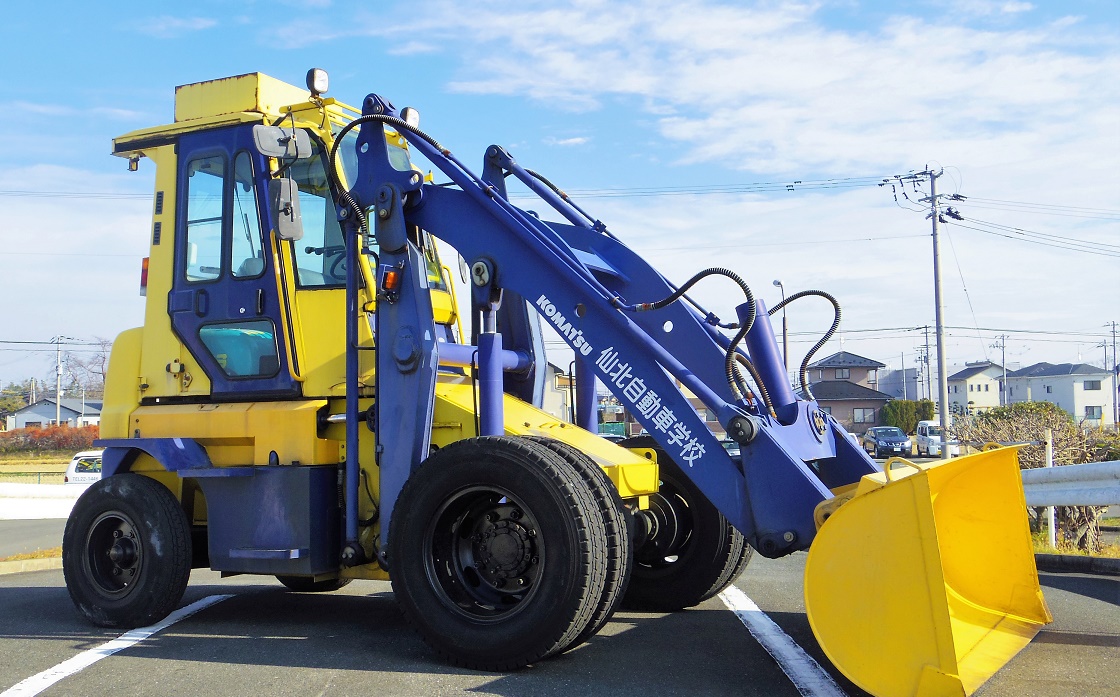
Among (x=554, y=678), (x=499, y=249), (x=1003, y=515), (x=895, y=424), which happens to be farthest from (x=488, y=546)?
(x=895, y=424)

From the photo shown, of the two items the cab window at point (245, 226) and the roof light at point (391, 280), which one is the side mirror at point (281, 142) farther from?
the roof light at point (391, 280)

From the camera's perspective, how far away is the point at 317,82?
6.79m

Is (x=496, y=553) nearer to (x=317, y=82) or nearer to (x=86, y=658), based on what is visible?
(x=86, y=658)

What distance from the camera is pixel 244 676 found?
16.8ft

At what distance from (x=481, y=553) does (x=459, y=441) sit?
0.66 m

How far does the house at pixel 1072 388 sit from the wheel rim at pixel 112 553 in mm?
103492

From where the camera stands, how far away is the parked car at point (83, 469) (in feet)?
76.8

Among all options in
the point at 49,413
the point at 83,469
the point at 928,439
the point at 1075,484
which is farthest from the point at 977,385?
the point at 1075,484

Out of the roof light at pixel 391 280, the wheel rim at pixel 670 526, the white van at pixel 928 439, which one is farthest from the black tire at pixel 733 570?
the white van at pixel 928 439

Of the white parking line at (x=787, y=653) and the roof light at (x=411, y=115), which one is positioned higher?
the roof light at (x=411, y=115)

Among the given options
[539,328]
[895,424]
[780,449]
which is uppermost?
[539,328]

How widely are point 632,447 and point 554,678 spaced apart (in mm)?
2501

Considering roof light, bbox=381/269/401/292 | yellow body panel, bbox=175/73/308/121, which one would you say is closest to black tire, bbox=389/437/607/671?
roof light, bbox=381/269/401/292

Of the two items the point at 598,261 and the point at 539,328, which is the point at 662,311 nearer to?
the point at 598,261
